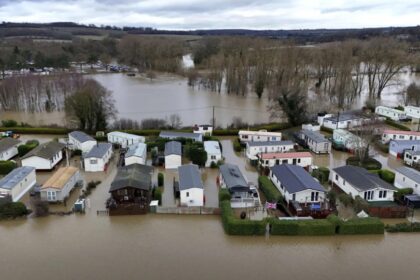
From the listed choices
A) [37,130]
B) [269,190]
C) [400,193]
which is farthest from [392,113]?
[37,130]

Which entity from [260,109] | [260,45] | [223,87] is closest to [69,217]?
[260,109]

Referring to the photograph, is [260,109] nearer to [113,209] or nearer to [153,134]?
[153,134]

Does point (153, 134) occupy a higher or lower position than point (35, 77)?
lower

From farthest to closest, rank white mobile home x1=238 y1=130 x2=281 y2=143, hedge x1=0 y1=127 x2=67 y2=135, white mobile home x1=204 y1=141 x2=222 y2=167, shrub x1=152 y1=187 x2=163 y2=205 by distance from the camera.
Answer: hedge x1=0 y1=127 x2=67 y2=135, white mobile home x1=238 y1=130 x2=281 y2=143, white mobile home x1=204 y1=141 x2=222 y2=167, shrub x1=152 y1=187 x2=163 y2=205

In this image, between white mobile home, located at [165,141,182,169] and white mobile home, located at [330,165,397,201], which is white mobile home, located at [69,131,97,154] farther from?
white mobile home, located at [330,165,397,201]

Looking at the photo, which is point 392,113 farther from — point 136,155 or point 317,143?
point 136,155

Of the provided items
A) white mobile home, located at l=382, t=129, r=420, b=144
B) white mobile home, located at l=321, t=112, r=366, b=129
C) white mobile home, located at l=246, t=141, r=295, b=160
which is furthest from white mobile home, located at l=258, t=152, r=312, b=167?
white mobile home, located at l=321, t=112, r=366, b=129
